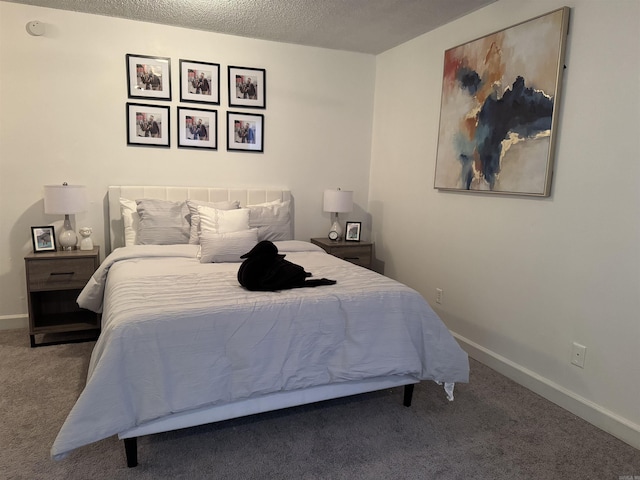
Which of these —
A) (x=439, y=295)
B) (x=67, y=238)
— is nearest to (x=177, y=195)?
(x=67, y=238)

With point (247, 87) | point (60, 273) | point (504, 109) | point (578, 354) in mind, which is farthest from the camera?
point (247, 87)

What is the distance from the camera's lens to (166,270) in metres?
2.70

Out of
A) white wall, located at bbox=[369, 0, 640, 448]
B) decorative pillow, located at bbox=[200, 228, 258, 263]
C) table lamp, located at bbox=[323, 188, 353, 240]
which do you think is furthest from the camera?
table lamp, located at bbox=[323, 188, 353, 240]

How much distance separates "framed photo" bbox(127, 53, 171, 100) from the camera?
3.59m

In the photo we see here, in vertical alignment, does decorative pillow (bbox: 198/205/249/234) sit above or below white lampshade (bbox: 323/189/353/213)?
below

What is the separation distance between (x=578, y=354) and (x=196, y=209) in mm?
2870

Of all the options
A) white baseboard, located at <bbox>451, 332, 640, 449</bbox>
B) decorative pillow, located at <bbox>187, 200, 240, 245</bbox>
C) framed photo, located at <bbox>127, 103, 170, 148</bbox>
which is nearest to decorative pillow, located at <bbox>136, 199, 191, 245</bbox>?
decorative pillow, located at <bbox>187, 200, 240, 245</bbox>

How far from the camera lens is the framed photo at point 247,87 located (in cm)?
392

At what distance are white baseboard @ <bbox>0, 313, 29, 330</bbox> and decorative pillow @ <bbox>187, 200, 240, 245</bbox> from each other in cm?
155

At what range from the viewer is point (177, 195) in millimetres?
3773

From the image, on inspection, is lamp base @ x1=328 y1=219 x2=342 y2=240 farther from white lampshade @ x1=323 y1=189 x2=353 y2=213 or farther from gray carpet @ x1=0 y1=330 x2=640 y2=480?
gray carpet @ x1=0 y1=330 x2=640 y2=480

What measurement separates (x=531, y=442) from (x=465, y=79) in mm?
2484

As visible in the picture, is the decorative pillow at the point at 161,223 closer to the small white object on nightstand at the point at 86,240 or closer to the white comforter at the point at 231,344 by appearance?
the small white object on nightstand at the point at 86,240

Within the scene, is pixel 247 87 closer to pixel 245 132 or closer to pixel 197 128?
pixel 245 132
